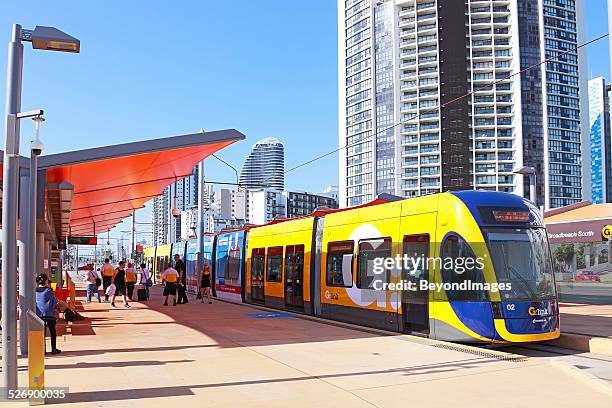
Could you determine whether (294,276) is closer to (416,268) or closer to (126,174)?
(126,174)

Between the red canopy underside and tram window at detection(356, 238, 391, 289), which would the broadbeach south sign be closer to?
tram window at detection(356, 238, 391, 289)

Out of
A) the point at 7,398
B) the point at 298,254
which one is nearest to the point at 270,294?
the point at 298,254

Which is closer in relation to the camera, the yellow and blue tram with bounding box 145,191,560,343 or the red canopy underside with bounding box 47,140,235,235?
the yellow and blue tram with bounding box 145,191,560,343

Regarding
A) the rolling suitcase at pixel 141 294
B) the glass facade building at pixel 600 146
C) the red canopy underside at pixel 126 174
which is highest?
the glass facade building at pixel 600 146

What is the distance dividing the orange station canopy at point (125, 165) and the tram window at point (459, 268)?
17.3ft

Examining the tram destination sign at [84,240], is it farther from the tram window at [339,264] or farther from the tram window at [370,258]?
the tram window at [370,258]

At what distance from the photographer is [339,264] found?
15859 mm

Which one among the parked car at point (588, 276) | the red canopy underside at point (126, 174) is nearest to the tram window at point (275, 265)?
the red canopy underside at point (126, 174)

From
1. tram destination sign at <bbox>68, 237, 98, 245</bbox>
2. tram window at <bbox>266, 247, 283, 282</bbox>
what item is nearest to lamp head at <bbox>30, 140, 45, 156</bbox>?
tram window at <bbox>266, 247, 283, 282</bbox>

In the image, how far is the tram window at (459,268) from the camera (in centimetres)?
1131

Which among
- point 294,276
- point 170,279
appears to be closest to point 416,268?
point 294,276

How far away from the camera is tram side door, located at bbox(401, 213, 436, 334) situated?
1238 cm

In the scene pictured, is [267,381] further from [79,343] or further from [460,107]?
[460,107]

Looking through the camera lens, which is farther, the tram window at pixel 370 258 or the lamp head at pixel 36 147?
the tram window at pixel 370 258
